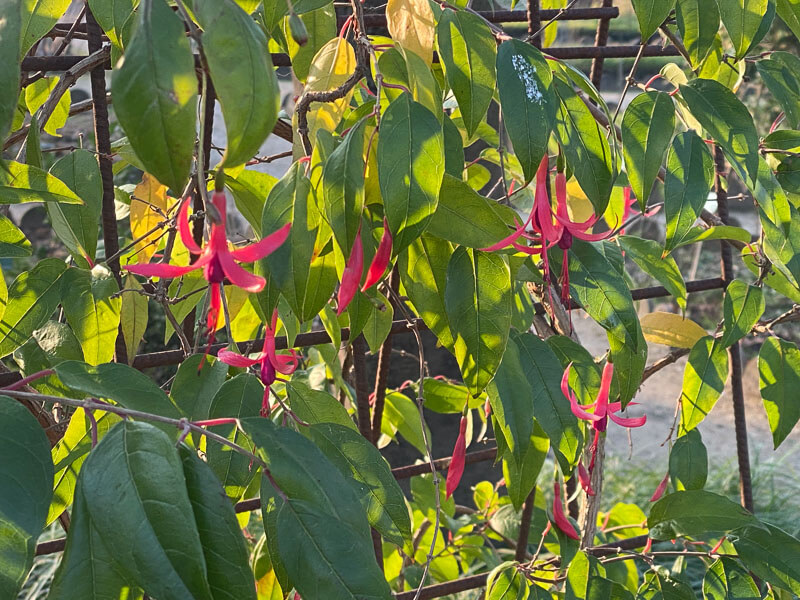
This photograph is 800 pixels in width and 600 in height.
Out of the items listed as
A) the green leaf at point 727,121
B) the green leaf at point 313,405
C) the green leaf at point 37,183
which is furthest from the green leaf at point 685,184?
the green leaf at point 37,183

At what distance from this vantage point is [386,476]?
1.54 feet

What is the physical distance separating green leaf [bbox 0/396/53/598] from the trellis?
0.73ft

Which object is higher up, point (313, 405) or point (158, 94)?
point (158, 94)

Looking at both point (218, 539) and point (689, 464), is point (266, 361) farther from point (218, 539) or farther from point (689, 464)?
point (689, 464)

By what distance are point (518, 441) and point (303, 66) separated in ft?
0.93

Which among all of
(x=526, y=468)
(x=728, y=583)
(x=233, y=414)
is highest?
(x=233, y=414)

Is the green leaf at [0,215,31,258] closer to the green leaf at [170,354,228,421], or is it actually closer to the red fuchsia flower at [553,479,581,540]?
the green leaf at [170,354,228,421]

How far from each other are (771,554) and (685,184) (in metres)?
0.29

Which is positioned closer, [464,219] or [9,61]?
[9,61]

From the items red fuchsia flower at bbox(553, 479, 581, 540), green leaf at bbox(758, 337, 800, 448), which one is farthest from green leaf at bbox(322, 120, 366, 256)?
green leaf at bbox(758, 337, 800, 448)

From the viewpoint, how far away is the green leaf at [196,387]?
493 mm

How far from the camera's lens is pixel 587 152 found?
16.4 inches

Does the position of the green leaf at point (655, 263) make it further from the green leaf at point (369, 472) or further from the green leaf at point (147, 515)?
the green leaf at point (147, 515)

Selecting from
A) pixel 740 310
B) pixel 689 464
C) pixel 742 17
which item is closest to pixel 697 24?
pixel 742 17
